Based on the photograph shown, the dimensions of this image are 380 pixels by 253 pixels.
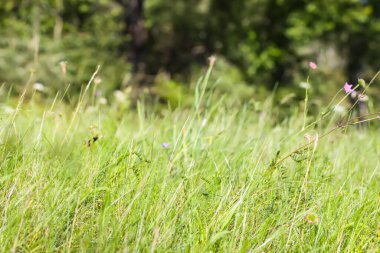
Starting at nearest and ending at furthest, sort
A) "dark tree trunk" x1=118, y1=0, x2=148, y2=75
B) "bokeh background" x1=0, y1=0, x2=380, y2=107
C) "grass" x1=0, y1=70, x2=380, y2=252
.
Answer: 1. "grass" x1=0, y1=70, x2=380, y2=252
2. "bokeh background" x1=0, y1=0, x2=380, y2=107
3. "dark tree trunk" x1=118, y1=0, x2=148, y2=75

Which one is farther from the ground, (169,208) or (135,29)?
(169,208)

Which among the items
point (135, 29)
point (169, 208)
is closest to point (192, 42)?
point (135, 29)

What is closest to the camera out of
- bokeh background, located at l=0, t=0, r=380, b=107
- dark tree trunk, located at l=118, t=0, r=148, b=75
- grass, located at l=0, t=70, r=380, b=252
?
grass, located at l=0, t=70, r=380, b=252

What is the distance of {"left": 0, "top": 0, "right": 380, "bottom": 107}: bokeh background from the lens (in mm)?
14031

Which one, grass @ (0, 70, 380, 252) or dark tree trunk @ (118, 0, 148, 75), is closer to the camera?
grass @ (0, 70, 380, 252)

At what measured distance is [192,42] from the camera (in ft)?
58.3

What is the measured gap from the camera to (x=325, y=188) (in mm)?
2256

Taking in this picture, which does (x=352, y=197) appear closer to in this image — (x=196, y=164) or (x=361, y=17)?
(x=196, y=164)

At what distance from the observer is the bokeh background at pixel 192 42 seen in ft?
46.0

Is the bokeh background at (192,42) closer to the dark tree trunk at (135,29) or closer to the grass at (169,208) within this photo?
the dark tree trunk at (135,29)

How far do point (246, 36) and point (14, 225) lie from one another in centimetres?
1345

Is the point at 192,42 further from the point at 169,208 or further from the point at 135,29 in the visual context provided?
the point at 169,208

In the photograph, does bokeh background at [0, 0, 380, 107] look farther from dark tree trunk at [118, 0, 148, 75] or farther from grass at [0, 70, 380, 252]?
grass at [0, 70, 380, 252]

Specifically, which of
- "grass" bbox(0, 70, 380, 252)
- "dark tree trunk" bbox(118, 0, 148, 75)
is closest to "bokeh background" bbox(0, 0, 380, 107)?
"dark tree trunk" bbox(118, 0, 148, 75)
